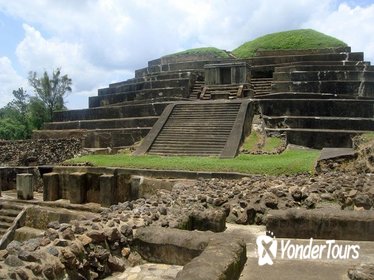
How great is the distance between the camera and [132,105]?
17.5m

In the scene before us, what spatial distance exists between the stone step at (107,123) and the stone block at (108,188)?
498cm

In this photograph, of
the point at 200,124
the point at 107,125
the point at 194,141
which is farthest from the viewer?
the point at 107,125

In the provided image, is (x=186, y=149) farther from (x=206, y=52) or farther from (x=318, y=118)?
(x=206, y=52)

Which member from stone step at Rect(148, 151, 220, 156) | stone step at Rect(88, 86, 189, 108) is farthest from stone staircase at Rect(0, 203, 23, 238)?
stone step at Rect(88, 86, 189, 108)

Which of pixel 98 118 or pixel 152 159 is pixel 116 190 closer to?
pixel 152 159

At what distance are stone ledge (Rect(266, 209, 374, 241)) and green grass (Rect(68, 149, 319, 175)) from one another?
14.2 ft

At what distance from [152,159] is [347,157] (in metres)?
5.26

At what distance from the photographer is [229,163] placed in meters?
10.6

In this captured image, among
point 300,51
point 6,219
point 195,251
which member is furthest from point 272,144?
point 300,51

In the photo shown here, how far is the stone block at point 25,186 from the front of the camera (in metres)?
12.5

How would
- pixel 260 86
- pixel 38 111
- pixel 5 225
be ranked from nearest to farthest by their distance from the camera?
pixel 5 225 < pixel 260 86 < pixel 38 111

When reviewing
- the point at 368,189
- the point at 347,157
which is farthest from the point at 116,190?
the point at 368,189

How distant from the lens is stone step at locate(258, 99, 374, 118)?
14375 millimetres

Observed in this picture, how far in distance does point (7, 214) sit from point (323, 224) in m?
9.46
